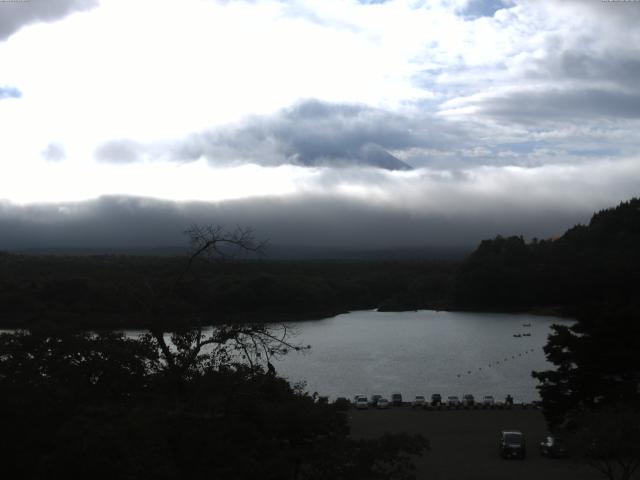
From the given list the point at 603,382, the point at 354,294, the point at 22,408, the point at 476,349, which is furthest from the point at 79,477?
the point at 354,294

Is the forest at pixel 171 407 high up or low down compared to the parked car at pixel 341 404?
up

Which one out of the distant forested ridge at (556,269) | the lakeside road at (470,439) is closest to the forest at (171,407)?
the lakeside road at (470,439)

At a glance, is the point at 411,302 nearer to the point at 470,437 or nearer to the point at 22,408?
the point at 470,437

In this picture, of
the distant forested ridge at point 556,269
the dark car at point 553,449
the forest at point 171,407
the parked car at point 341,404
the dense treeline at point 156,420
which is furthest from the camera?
the distant forested ridge at point 556,269

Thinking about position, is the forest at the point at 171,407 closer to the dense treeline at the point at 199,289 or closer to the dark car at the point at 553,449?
the dense treeline at the point at 199,289

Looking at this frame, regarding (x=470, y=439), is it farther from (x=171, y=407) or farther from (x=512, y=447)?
(x=171, y=407)

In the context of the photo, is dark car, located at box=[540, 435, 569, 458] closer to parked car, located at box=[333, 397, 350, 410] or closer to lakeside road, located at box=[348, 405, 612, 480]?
lakeside road, located at box=[348, 405, 612, 480]

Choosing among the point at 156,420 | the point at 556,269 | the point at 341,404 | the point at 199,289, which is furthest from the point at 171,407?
the point at 556,269
